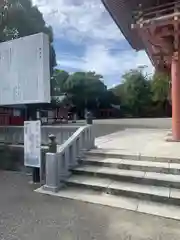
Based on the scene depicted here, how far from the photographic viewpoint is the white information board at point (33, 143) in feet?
17.5

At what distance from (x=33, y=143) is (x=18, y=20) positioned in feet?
49.9

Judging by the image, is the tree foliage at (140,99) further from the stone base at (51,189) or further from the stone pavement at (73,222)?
the stone pavement at (73,222)

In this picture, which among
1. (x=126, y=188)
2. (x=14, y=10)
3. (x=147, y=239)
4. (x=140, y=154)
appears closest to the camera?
(x=147, y=239)

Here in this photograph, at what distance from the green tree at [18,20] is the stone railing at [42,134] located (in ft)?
36.1

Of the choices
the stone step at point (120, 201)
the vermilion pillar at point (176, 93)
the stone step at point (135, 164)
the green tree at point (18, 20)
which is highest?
the green tree at point (18, 20)

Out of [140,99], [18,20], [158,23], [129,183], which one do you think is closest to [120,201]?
[129,183]

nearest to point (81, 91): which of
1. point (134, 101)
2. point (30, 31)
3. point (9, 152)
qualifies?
point (134, 101)

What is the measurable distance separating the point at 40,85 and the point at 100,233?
3.40 meters

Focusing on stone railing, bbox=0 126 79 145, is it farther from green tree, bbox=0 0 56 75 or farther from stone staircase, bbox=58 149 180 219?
green tree, bbox=0 0 56 75

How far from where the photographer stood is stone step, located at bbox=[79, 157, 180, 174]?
4477mm

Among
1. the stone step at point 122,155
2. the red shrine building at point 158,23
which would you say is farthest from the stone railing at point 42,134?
the red shrine building at point 158,23

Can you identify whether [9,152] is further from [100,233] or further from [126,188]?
[100,233]

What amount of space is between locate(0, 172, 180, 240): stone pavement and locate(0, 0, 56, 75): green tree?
14931 mm

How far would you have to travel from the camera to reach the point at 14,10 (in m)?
17.6
